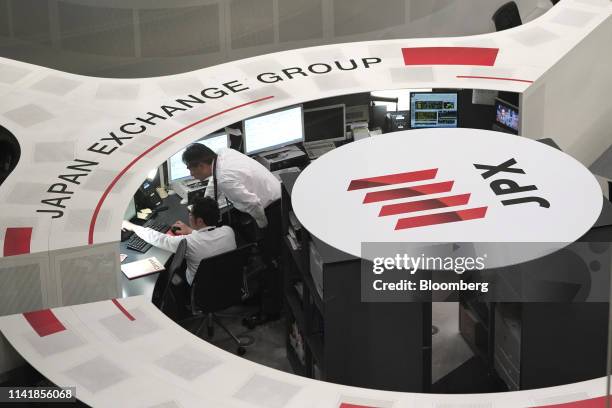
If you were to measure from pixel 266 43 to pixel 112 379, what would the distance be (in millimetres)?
6025

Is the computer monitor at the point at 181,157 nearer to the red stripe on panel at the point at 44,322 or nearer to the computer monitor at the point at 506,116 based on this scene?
the computer monitor at the point at 506,116

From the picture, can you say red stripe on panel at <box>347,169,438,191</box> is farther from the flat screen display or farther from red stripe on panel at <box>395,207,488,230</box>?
the flat screen display

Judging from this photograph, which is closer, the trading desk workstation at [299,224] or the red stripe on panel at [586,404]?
the red stripe on panel at [586,404]

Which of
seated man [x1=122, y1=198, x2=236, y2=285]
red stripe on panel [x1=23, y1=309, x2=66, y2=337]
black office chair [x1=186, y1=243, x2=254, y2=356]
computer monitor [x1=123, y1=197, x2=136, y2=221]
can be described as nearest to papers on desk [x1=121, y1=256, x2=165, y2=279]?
seated man [x1=122, y1=198, x2=236, y2=285]

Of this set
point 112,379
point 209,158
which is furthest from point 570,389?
point 209,158

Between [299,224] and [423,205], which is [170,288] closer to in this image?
[299,224]

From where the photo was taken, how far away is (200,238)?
6.40 meters

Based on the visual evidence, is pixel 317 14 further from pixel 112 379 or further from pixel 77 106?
pixel 112 379

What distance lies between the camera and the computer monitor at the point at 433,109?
8070 millimetres

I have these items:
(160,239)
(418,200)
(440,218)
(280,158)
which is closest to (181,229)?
(160,239)

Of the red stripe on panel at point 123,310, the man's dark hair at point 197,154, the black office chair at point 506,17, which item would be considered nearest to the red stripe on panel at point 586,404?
the red stripe on panel at point 123,310

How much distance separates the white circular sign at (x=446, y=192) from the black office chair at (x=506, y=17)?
4.42 metres

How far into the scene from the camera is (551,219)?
5.02 meters

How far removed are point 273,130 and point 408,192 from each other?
2498 mm
